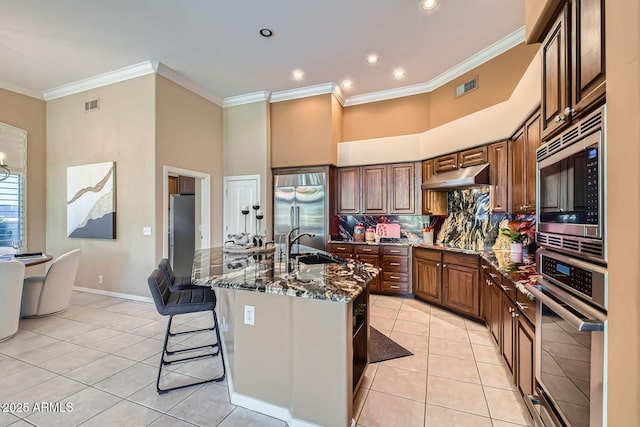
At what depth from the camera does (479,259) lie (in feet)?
11.3

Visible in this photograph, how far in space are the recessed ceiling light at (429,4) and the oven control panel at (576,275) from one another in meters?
2.76

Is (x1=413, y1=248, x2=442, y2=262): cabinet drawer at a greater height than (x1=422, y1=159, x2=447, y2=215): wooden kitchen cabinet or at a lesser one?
lesser

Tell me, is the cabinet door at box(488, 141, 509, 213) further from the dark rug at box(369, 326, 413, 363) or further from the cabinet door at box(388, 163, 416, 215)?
the dark rug at box(369, 326, 413, 363)

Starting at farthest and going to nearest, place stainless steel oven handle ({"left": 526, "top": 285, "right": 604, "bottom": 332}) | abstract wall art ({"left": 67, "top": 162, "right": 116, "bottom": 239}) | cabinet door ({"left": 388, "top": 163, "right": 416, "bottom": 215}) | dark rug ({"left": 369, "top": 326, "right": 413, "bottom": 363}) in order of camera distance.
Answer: cabinet door ({"left": 388, "top": 163, "right": 416, "bottom": 215}), abstract wall art ({"left": 67, "top": 162, "right": 116, "bottom": 239}), dark rug ({"left": 369, "top": 326, "right": 413, "bottom": 363}), stainless steel oven handle ({"left": 526, "top": 285, "right": 604, "bottom": 332})

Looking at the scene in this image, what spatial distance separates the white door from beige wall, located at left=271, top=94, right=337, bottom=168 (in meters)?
0.60

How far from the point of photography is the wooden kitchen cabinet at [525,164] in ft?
8.44

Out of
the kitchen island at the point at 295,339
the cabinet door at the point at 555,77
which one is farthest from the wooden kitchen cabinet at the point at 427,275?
the cabinet door at the point at 555,77

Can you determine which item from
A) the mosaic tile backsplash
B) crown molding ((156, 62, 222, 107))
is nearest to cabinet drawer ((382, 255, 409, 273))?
the mosaic tile backsplash

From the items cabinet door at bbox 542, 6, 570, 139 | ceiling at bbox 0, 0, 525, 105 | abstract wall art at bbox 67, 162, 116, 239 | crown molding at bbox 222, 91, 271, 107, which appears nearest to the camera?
cabinet door at bbox 542, 6, 570, 139

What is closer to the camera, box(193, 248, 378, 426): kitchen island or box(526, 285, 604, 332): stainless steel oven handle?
box(526, 285, 604, 332): stainless steel oven handle

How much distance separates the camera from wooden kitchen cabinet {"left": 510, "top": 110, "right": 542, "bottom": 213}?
2572 millimetres

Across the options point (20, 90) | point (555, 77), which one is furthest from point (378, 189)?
point (20, 90)

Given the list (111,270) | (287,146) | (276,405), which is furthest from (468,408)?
(111,270)

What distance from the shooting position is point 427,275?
423 centimetres
